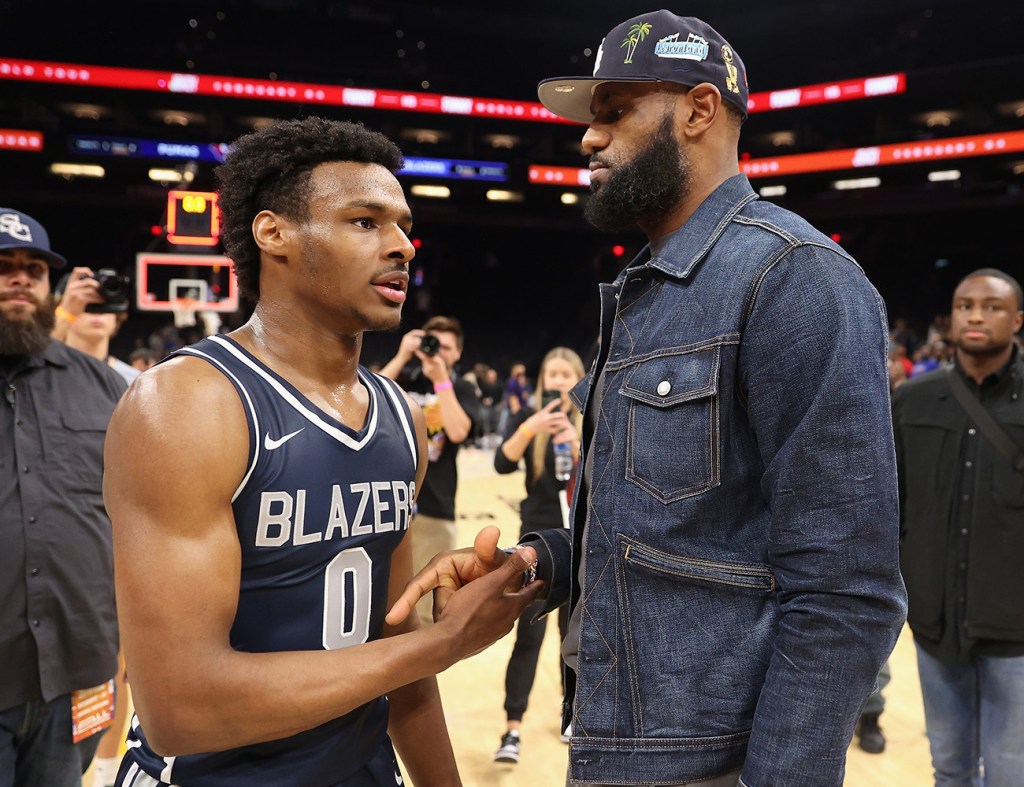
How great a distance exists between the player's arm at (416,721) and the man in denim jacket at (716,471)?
14cm

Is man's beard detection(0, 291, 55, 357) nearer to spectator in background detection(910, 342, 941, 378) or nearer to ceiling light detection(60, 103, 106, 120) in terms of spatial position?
spectator in background detection(910, 342, 941, 378)

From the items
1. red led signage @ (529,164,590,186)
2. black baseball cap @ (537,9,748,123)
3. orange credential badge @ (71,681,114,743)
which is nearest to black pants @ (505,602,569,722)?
orange credential badge @ (71,681,114,743)

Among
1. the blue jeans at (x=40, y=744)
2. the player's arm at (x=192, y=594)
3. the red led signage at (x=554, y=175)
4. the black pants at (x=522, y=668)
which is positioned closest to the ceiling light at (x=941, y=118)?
the red led signage at (x=554, y=175)

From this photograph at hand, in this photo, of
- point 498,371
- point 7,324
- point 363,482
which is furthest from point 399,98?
point 363,482

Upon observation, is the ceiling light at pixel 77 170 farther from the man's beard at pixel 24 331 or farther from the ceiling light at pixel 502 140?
the man's beard at pixel 24 331

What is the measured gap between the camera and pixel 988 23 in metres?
16.4

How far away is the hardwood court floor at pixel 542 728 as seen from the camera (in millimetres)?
3654

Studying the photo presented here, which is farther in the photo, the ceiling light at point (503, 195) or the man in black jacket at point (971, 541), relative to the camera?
the ceiling light at point (503, 195)

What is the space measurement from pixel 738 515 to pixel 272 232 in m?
0.99

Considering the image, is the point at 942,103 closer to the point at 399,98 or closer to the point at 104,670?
the point at 399,98

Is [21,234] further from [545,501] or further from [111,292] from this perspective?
[545,501]

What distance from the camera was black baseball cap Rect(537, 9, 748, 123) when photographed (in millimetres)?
1495

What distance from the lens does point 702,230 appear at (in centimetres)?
146

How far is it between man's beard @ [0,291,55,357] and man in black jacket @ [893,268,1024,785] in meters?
2.97
